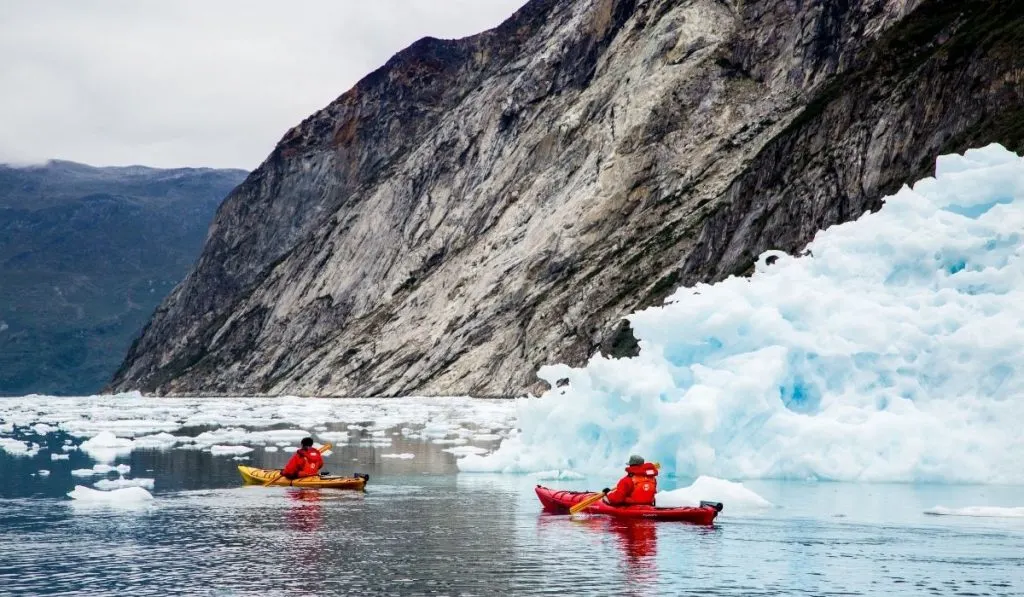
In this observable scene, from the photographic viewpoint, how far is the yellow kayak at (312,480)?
25766mm

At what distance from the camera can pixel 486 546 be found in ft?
57.9

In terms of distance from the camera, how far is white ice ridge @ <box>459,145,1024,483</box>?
76.8 ft

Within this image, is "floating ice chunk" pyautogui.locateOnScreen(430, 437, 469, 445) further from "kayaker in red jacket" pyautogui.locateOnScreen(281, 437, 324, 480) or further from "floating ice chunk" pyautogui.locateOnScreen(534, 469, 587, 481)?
"kayaker in red jacket" pyautogui.locateOnScreen(281, 437, 324, 480)

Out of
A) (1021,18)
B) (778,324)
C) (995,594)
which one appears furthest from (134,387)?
(995,594)

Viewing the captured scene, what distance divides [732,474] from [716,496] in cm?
325

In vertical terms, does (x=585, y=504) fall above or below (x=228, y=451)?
below

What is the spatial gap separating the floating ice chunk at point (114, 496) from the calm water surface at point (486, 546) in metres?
0.52

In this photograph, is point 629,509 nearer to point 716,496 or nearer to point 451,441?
point 716,496

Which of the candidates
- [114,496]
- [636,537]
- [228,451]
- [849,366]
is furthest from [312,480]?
[849,366]

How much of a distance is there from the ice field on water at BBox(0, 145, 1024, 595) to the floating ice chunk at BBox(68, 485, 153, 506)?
7cm

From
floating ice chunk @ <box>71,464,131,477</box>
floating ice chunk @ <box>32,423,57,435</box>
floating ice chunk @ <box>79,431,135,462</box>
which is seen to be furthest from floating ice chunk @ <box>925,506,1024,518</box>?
floating ice chunk @ <box>32,423,57,435</box>

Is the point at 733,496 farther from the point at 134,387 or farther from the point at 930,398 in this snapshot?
the point at 134,387

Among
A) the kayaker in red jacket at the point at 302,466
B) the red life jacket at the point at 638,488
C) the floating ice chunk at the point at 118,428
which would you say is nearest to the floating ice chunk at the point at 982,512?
the red life jacket at the point at 638,488

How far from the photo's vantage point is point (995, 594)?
13734 mm
